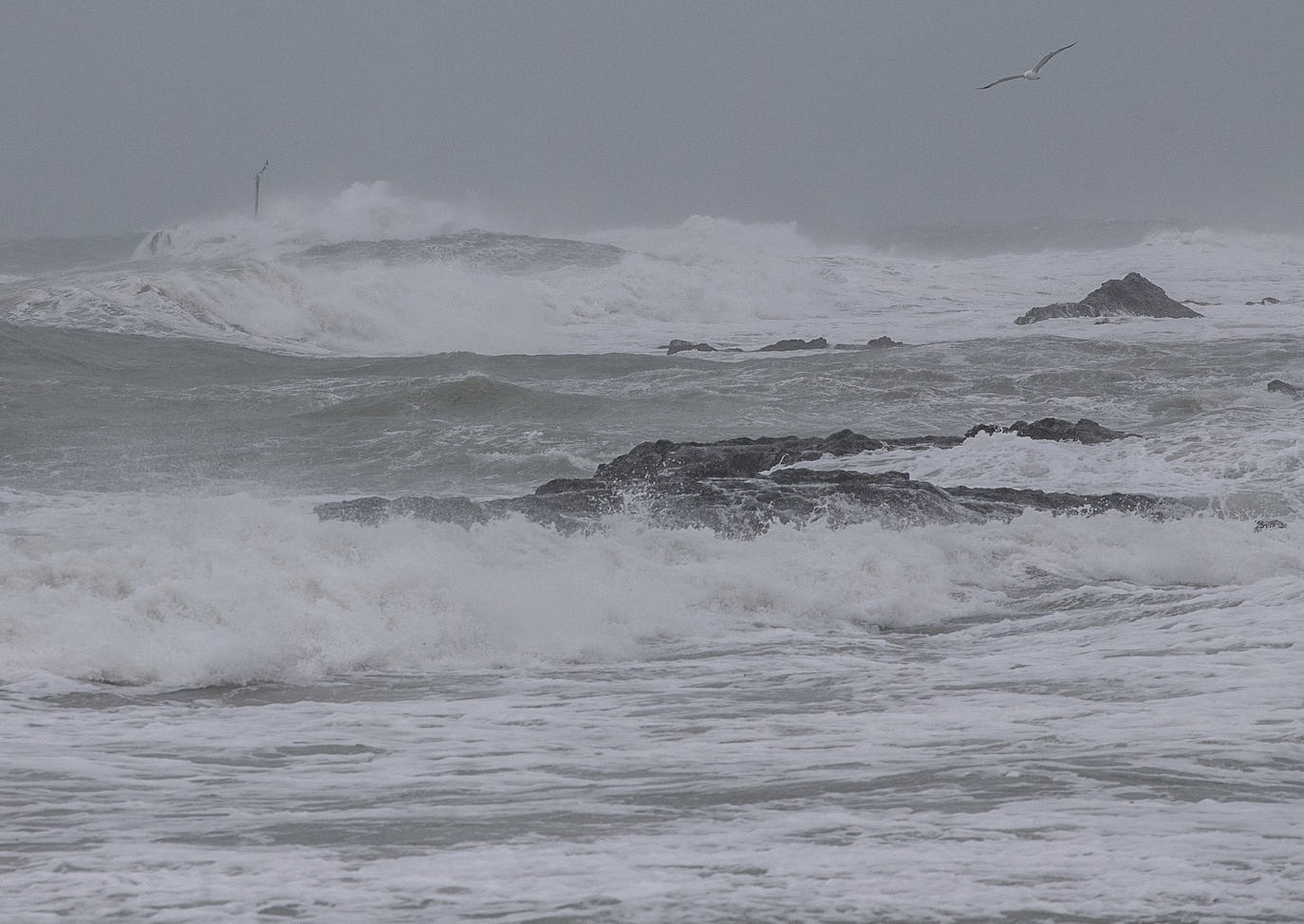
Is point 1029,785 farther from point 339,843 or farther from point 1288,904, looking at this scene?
point 339,843

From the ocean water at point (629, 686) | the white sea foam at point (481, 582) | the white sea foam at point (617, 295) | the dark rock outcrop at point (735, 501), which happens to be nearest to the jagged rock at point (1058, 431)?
the ocean water at point (629, 686)

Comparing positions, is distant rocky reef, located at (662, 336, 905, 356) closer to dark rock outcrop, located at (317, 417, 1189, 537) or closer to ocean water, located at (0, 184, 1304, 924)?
ocean water, located at (0, 184, 1304, 924)

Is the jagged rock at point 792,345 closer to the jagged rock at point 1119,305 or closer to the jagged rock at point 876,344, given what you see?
the jagged rock at point 876,344

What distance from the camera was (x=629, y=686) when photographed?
22.8 feet

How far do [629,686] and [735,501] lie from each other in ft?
15.0

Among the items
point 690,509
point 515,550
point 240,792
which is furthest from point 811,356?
point 240,792

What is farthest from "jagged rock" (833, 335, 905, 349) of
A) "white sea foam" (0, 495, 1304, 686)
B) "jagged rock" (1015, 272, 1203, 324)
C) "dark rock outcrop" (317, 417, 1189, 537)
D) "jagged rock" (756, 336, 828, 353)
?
"white sea foam" (0, 495, 1304, 686)

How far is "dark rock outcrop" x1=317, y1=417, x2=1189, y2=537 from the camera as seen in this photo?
1094 centimetres

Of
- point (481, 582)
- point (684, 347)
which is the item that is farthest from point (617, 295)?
point (481, 582)

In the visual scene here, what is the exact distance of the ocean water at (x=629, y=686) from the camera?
3943mm

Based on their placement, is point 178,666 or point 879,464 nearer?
point 178,666

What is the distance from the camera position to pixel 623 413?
2059 centimetres

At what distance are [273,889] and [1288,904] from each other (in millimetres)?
2602

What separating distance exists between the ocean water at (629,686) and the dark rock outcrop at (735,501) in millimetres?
451
